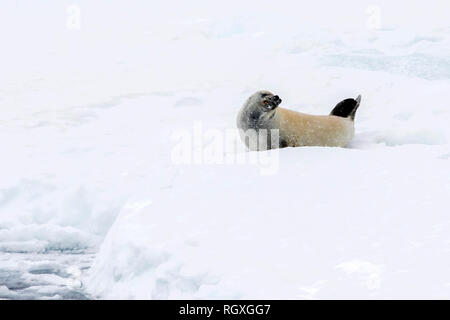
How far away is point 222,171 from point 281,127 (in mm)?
1059

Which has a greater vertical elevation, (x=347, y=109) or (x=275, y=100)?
(x=275, y=100)

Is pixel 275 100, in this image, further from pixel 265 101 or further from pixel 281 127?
pixel 281 127

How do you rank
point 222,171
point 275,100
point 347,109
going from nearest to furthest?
point 222,171
point 275,100
point 347,109

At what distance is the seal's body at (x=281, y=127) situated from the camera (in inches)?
206

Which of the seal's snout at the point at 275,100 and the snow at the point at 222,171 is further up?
the seal's snout at the point at 275,100

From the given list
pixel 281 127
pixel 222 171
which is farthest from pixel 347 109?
pixel 222 171

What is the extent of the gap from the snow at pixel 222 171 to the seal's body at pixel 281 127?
161 mm

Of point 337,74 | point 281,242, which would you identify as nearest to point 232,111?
point 337,74

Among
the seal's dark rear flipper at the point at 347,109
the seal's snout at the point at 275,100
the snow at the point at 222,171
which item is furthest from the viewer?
the seal's dark rear flipper at the point at 347,109

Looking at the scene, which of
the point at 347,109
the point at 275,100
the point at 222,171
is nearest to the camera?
the point at 222,171

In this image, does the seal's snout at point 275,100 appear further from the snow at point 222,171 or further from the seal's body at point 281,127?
the snow at point 222,171

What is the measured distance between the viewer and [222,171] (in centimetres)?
439

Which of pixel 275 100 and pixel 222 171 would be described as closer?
pixel 222 171

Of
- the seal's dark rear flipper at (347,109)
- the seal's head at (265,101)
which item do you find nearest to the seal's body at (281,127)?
the seal's head at (265,101)
